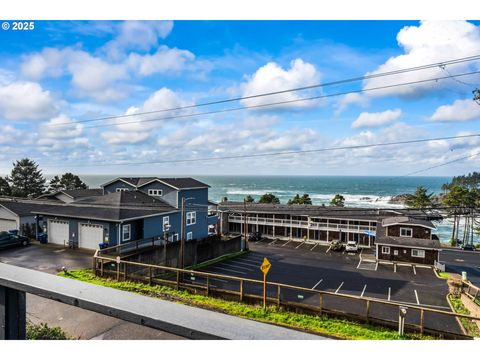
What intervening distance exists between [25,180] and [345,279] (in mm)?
50786

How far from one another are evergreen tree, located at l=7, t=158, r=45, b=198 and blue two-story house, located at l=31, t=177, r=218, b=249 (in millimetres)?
26669

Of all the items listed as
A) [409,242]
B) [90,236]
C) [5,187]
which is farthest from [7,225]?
[409,242]

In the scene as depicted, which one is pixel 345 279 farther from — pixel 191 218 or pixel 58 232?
pixel 58 232

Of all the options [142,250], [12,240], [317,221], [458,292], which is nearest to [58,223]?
[12,240]

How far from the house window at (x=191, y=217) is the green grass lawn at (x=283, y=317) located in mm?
15245

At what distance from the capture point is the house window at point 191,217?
102 ft

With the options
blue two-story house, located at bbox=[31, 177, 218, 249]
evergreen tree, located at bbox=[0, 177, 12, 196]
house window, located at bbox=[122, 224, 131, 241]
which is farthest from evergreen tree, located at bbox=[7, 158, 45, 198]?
house window, located at bbox=[122, 224, 131, 241]

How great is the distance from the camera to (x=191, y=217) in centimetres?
3145

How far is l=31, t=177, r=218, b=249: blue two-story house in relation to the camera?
22703 mm

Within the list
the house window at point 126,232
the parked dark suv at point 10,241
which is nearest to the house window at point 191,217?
the house window at point 126,232

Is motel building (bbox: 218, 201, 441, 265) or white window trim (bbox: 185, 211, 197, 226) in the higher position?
white window trim (bbox: 185, 211, 197, 226)

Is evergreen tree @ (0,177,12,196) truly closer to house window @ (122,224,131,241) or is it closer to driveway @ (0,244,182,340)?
driveway @ (0,244,182,340)

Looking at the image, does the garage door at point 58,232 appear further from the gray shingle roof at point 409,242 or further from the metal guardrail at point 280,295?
the gray shingle roof at point 409,242
